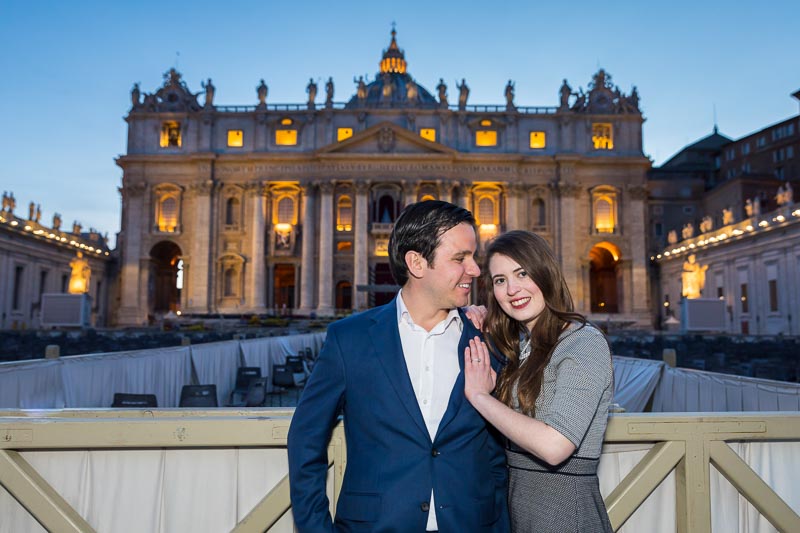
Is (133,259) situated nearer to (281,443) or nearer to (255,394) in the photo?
(255,394)

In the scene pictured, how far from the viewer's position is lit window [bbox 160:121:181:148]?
54719 millimetres

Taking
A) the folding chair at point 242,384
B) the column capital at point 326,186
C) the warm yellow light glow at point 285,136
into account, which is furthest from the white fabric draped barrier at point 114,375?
the warm yellow light glow at point 285,136

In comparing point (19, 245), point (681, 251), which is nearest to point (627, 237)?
point (681, 251)

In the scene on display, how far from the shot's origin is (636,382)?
10.7 m

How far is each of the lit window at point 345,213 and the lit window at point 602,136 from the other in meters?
24.3

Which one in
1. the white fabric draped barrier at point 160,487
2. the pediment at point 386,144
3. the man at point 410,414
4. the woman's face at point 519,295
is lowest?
the white fabric draped barrier at point 160,487

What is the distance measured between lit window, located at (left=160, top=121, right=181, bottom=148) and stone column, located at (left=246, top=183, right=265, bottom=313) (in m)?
9.22

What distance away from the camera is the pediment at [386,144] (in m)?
51.3

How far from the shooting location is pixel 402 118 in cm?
5406

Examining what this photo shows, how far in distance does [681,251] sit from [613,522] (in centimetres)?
5157

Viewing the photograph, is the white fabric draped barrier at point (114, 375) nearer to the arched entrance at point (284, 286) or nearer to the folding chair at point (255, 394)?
the folding chair at point (255, 394)

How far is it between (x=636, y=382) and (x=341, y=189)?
4446cm

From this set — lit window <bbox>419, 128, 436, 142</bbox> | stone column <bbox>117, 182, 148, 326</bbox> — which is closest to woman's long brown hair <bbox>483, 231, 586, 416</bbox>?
lit window <bbox>419, 128, 436, 142</bbox>

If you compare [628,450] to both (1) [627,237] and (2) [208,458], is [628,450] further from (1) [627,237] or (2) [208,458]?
(1) [627,237]
